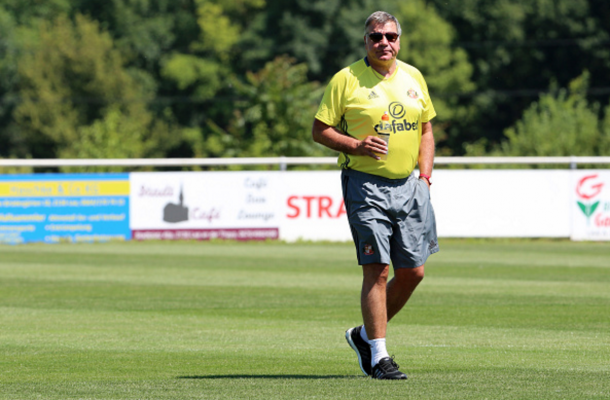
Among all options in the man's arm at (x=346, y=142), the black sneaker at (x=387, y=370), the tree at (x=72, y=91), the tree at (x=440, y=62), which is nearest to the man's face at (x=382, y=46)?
the man's arm at (x=346, y=142)

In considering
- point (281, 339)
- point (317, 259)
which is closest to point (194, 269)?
point (317, 259)

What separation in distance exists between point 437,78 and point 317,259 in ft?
157

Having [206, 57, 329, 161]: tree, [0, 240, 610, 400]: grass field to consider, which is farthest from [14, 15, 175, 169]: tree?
[0, 240, 610, 400]: grass field

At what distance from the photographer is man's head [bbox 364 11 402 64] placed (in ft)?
20.0

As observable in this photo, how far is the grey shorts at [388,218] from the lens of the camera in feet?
19.9

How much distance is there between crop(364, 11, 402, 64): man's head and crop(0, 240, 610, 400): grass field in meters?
1.82

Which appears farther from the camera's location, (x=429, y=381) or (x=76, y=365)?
(x=76, y=365)

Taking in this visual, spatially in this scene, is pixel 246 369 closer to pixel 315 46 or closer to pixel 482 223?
pixel 482 223

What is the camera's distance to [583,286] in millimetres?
13008

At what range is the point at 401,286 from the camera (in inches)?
250

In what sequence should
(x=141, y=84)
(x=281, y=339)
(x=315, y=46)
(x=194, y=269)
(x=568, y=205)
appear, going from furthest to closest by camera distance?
(x=141, y=84) → (x=315, y=46) → (x=568, y=205) → (x=194, y=269) → (x=281, y=339)

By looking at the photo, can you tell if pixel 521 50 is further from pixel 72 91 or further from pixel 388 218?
pixel 388 218

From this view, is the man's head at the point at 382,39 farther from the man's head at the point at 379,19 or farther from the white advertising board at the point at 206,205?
the white advertising board at the point at 206,205

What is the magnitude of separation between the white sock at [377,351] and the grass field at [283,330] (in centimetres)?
12
